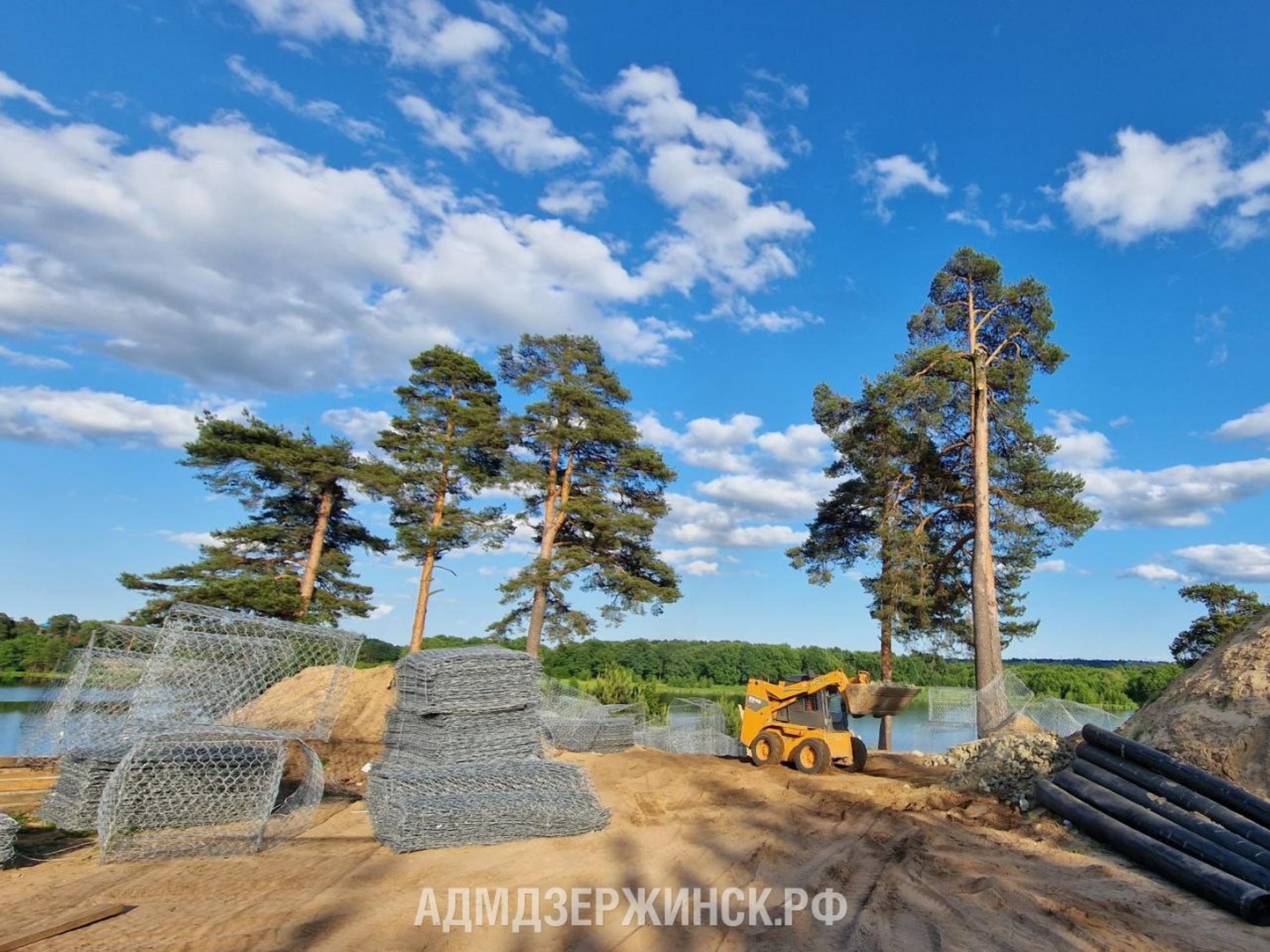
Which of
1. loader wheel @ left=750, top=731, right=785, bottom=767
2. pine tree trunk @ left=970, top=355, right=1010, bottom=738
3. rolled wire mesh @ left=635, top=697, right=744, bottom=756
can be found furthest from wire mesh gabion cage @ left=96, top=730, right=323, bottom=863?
pine tree trunk @ left=970, top=355, right=1010, bottom=738

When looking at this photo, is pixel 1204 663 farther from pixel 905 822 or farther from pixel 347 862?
pixel 347 862

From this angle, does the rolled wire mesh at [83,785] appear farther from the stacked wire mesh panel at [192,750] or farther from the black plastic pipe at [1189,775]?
the black plastic pipe at [1189,775]

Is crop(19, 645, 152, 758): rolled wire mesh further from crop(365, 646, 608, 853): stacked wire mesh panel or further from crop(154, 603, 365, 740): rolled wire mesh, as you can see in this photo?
crop(365, 646, 608, 853): stacked wire mesh panel

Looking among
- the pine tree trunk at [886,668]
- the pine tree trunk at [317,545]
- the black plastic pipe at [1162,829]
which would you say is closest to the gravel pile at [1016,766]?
the black plastic pipe at [1162,829]

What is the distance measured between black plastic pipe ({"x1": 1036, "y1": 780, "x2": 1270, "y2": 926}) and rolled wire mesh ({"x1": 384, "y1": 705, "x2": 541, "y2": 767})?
5.95 meters

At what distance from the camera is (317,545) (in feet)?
86.1

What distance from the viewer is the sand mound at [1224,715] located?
7.96m

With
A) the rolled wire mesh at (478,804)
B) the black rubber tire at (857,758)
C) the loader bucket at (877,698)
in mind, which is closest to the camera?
the rolled wire mesh at (478,804)

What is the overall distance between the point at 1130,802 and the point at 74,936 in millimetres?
9202

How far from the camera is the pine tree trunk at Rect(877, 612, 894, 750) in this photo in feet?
66.0

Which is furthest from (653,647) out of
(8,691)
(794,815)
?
(794,815)

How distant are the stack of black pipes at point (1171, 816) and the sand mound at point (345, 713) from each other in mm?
9039

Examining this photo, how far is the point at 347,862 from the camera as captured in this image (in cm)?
688

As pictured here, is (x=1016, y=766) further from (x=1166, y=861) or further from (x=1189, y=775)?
(x=1166, y=861)
